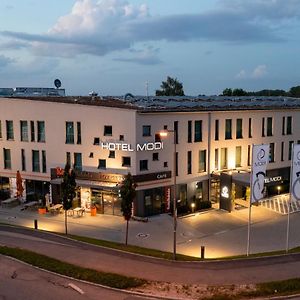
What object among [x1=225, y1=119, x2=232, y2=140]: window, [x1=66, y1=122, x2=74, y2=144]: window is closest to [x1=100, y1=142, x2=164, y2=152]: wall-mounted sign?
[x1=66, y1=122, x2=74, y2=144]: window

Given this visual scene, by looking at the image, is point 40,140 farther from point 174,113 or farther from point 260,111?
point 260,111

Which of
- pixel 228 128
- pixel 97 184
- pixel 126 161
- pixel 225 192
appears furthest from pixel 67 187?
pixel 228 128

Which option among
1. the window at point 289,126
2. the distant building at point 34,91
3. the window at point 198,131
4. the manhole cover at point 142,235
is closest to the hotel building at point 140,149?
the window at point 198,131

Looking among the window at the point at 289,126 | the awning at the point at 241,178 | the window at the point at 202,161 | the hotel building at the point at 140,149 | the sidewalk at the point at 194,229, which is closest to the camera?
the sidewalk at the point at 194,229

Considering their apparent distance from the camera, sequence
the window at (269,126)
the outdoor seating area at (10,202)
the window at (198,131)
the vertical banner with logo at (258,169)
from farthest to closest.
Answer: the window at (269,126)
the outdoor seating area at (10,202)
the window at (198,131)
the vertical banner with logo at (258,169)

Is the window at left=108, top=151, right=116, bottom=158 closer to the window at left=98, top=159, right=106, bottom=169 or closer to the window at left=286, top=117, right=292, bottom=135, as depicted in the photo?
the window at left=98, top=159, right=106, bottom=169

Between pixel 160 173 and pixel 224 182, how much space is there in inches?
276

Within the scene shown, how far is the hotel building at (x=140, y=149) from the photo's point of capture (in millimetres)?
40406

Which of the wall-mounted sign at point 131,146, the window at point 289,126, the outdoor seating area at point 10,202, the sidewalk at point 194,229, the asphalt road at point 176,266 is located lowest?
the sidewalk at point 194,229

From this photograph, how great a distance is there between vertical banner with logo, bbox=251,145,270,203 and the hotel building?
1156 centimetres

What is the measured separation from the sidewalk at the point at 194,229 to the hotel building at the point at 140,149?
218cm

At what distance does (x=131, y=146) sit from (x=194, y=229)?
9.45 m

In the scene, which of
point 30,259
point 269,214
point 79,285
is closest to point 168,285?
point 79,285

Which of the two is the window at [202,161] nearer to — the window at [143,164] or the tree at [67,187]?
A: the window at [143,164]
